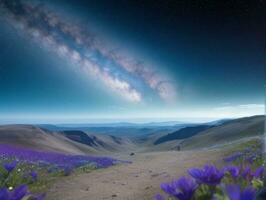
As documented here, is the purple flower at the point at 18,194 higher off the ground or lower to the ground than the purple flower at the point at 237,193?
lower

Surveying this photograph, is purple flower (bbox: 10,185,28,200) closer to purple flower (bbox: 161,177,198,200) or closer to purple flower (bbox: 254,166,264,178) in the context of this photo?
purple flower (bbox: 161,177,198,200)

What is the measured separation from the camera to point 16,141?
51.8 meters

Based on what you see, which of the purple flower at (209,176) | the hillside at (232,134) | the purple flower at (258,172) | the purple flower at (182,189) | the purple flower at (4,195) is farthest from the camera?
the hillside at (232,134)

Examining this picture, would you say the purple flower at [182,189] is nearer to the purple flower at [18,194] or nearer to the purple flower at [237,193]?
the purple flower at [237,193]

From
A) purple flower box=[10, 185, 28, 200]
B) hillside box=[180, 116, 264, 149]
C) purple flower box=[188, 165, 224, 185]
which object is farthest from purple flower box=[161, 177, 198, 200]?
hillside box=[180, 116, 264, 149]

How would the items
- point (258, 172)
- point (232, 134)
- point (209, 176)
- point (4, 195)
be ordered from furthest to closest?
point (232, 134) → point (258, 172) → point (209, 176) → point (4, 195)

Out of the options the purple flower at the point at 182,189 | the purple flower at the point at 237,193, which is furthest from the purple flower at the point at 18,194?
the purple flower at the point at 237,193

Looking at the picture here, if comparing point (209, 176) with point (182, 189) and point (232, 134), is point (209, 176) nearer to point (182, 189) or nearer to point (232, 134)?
point (182, 189)

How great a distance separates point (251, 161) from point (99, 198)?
14.7ft

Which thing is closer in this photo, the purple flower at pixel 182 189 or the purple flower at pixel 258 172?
the purple flower at pixel 182 189

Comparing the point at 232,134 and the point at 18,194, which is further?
the point at 232,134

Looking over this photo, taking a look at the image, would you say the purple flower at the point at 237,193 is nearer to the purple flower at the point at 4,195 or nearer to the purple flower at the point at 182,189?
the purple flower at the point at 182,189

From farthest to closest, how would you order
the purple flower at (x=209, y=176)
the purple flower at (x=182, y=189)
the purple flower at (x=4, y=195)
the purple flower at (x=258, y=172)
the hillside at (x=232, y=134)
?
the hillside at (x=232, y=134), the purple flower at (x=258, y=172), the purple flower at (x=209, y=176), the purple flower at (x=182, y=189), the purple flower at (x=4, y=195)

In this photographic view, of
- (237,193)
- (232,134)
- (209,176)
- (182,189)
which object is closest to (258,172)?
(209,176)
